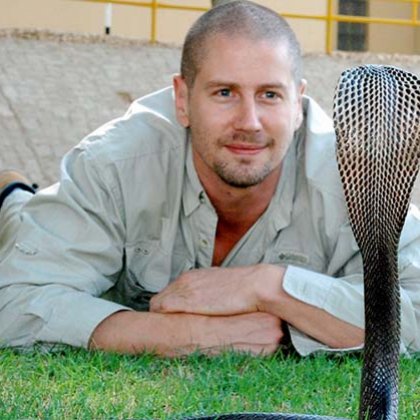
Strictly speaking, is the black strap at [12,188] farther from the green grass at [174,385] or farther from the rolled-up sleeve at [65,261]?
the green grass at [174,385]

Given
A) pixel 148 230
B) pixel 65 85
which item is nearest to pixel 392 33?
pixel 65 85

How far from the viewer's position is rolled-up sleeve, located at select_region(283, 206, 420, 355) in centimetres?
450

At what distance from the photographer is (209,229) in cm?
487

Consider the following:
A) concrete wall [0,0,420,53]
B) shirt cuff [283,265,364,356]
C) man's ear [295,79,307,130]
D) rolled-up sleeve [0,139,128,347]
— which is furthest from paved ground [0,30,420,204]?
shirt cuff [283,265,364,356]

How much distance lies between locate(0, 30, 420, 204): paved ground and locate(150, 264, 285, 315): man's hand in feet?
13.6

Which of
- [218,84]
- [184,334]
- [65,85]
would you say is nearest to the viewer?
[184,334]

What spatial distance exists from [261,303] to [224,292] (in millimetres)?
123

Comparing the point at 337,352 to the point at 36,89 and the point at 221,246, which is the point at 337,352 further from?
the point at 36,89

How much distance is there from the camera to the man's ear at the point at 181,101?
15.9 ft

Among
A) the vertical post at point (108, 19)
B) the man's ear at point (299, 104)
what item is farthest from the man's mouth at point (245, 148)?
the vertical post at point (108, 19)

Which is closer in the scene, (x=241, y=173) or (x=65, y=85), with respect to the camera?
(x=241, y=173)

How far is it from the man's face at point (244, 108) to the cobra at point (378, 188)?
46.1 inches

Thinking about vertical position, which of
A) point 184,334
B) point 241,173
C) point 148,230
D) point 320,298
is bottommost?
point 184,334

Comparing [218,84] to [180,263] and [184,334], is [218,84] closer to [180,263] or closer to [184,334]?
[180,263]
